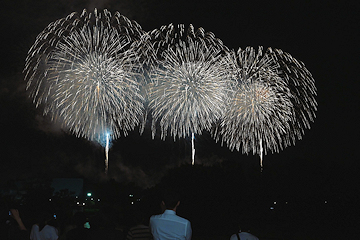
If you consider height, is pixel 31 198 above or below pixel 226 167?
below

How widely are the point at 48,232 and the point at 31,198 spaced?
83.0m

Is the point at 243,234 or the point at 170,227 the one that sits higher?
the point at 170,227

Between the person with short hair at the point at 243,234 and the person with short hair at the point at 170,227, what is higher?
the person with short hair at the point at 170,227

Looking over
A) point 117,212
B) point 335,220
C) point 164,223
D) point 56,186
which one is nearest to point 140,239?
point 117,212

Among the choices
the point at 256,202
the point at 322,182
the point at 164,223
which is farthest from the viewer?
the point at 322,182

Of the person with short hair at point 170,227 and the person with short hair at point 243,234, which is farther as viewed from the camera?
the person with short hair at point 243,234

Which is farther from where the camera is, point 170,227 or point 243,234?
point 243,234

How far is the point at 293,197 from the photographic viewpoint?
193ft

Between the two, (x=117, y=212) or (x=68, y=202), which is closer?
(x=117, y=212)

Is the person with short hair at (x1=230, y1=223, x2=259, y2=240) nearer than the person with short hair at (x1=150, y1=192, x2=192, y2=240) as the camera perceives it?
No

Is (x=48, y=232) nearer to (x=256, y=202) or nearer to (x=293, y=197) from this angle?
(x=256, y=202)

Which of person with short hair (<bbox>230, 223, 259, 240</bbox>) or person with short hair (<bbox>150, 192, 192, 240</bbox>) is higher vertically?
person with short hair (<bbox>150, 192, 192, 240</bbox>)

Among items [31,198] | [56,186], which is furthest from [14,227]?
[56,186]

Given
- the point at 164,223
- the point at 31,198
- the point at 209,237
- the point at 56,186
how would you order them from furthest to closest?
1. the point at 56,186
2. the point at 31,198
3. the point at 209,237
4. the point at 164,223
